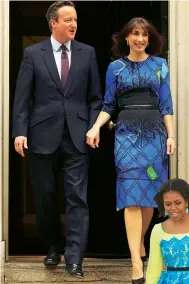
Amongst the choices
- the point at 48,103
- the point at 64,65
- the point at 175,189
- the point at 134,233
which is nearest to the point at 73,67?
the point at 64,65

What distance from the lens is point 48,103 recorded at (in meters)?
6.00

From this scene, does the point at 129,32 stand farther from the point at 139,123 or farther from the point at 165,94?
the point at 139,123

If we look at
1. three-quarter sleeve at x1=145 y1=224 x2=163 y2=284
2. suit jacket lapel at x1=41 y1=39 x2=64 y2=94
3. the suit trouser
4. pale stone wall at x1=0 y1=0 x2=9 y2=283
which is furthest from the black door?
three-quarter sleeve at x1=145 y1=224 x2=163 y2=284

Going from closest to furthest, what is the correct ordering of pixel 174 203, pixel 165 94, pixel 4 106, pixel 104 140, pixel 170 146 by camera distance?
pixel 174 203
pixel 170 146
pixel 165 94
pixel 4 106
pixel 104 140

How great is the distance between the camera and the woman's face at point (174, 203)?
15.1ft

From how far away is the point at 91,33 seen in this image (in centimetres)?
702

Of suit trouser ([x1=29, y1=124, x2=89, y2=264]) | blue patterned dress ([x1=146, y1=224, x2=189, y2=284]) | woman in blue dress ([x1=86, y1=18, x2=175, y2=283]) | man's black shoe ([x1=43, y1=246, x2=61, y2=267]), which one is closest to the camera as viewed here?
blue patterned dress ([x1=146, y1=224, x2=189, y2=284])

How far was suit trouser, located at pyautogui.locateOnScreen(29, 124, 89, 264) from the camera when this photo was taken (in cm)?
595

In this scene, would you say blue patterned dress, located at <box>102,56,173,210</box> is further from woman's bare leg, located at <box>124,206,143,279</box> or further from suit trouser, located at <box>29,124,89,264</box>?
suit trouser, located at <box>29,124,89,264</box>

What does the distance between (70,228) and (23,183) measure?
209 centimetres

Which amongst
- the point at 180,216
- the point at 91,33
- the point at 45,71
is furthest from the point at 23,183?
the point at 180,216

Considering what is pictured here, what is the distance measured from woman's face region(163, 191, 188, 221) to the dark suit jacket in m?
1.45

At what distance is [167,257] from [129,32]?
188 cm

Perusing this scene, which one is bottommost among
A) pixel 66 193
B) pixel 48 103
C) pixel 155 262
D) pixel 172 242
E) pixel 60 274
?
pixel 60 274
